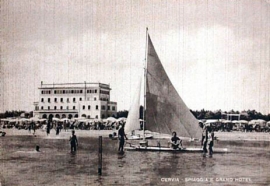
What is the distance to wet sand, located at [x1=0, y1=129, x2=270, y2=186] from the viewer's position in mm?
3584

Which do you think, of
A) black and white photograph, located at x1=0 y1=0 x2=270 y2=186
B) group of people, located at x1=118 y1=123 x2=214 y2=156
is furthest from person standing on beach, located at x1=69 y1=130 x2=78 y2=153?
group of people, located at x1=118 y1=123 x2=214 y2=156

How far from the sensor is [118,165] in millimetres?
3752

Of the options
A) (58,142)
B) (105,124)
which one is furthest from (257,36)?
(58,142)

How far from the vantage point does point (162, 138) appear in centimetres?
403

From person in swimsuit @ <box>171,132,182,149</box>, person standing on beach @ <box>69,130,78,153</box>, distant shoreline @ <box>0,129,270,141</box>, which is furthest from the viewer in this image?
person in swimsuit @ <box>171,132,182,149</box>

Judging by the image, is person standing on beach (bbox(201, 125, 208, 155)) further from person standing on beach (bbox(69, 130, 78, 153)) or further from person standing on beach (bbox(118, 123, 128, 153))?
person standing on beach (bbox(69, 130, 78, 153))

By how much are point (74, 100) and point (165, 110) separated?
981mm

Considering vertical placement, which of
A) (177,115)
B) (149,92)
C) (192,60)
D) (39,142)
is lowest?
(39,142)

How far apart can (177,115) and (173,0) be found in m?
1.19

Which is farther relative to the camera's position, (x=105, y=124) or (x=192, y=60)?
(x=105, y=124)

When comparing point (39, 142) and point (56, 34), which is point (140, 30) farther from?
point (39, 142)

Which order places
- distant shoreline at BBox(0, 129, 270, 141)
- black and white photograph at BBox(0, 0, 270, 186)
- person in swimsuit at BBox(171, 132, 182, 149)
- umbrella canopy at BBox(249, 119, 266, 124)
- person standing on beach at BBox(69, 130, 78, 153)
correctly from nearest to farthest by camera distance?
umbrella canopy at BBox(249, 119, 266, 124), black and white photograph at BBox(0, 0, 270, 186), distant shoreline at BBox(0, 129, 270, 141), person standing on beach at BBox(69, 130, 78, 153), person in swimsuit at BBox(171, 132, 182, 149)

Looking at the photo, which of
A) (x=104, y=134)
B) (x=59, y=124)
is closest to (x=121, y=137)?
(x=104, y=134)

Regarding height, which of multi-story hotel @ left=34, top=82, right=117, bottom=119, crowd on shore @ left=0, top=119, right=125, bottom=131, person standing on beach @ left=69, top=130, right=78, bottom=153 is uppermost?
multi-story hotel @ left=34, top=82, right=117, bottom=119
